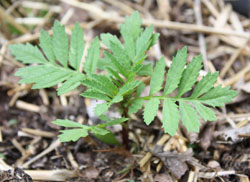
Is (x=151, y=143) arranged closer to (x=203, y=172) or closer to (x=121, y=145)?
(x=121, y=145)

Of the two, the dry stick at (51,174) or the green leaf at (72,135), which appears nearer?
the green leaf at (72,135)

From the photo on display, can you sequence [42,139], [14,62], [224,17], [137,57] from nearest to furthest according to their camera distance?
[137,57] → [42,139] → [14,62] → [224,17]

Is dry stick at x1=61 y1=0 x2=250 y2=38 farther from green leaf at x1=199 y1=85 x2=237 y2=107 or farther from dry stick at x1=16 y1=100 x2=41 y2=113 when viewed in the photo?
green leaf at x1=199 y1=85 x2=237 y2=107

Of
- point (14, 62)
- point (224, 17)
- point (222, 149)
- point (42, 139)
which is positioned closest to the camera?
point (222, 149)

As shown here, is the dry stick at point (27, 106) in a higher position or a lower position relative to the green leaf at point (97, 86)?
lower

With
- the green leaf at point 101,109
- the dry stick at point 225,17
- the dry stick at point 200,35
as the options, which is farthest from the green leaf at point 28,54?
the dry stick at point 225,17

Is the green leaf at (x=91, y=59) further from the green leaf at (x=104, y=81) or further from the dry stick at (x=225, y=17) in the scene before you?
the dry stick at (x=225, y=17)

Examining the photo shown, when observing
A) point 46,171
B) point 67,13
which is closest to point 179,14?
point 67,13
